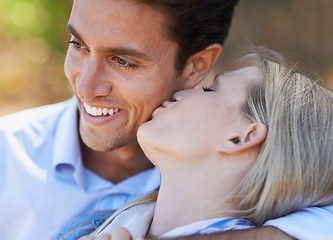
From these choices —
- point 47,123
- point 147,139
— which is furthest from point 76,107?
point 147,139

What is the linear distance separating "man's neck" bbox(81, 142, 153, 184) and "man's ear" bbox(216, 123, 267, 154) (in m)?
0.92

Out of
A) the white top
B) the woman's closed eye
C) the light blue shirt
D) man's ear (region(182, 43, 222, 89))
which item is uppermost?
the woman's closed eye

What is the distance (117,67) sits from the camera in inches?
89.8

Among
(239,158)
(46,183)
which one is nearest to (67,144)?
(46,183)

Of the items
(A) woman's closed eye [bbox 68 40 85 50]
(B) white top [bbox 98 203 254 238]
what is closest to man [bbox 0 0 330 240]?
(A) woman's closed eye [bbox 68 40 85 50]

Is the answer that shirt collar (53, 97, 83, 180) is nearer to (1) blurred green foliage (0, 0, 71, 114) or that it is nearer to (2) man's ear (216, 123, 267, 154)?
A: (2) man's ear (216, 123, 267, 154)

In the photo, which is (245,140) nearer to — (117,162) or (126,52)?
(126,52)

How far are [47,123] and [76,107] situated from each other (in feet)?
0.60

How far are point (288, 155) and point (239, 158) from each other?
181 mm

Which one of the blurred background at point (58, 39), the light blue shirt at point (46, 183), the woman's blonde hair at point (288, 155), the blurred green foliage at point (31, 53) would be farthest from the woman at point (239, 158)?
the blurred green foliage at point (31, 53)

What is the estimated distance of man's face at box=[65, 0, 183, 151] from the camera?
2.17 m

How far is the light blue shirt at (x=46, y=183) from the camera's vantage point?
2.41m

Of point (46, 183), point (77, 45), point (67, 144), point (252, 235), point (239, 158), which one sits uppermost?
point (77, 45)

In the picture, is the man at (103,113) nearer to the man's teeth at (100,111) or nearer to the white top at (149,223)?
the man's teeth at (100,111)
